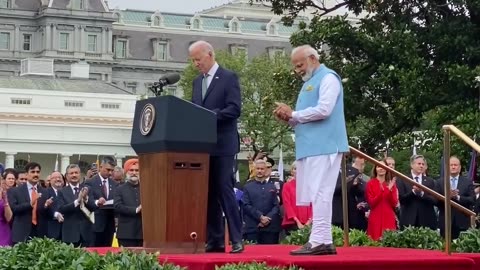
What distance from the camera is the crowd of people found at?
16766 mm

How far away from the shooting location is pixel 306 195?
1066cm

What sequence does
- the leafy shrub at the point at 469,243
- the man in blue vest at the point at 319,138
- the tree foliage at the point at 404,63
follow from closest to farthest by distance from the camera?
the man in blue vest at the point at 319,138 → the leafy shrub at the point at 469,243 → the tree foliage at the point at 404,63

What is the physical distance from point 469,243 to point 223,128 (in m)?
2.55

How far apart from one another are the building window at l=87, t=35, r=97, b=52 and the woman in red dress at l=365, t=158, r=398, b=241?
374 ft

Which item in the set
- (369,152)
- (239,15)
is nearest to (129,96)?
(369,152)

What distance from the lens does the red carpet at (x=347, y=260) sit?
9.76 m

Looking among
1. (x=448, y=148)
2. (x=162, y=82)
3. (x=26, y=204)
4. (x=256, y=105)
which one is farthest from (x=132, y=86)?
(x=448, y=148)

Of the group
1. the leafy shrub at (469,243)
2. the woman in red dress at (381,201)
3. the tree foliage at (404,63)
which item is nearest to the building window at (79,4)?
the tree foliage at (404,63)

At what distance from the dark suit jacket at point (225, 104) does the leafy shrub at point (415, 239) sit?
2.58m

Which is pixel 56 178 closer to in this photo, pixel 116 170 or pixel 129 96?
pixel 116 170

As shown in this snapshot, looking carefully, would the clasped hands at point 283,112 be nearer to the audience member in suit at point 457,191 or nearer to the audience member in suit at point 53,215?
the audience member in suit at point 457,191

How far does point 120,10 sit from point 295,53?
12566 centimetres

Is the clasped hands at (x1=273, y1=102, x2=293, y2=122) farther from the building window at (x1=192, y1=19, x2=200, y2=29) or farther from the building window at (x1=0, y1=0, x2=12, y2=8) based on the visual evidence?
the building window at (x1=192, y1=19, x2=200, y2=29)

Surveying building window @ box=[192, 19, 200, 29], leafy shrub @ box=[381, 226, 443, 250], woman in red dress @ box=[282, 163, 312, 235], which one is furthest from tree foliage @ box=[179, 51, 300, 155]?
leafy shrub @ box=[381, 226, 443, 250]
